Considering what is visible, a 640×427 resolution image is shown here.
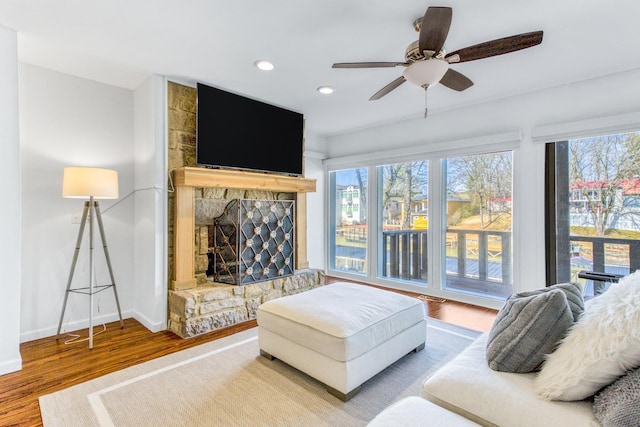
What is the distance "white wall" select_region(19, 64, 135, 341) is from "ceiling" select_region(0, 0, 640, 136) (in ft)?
0.79

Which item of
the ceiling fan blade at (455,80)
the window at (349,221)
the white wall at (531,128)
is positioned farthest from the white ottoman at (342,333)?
the window at (349,221)

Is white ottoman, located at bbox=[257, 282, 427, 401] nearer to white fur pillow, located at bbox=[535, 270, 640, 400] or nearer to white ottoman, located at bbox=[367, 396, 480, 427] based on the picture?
white ottoman, located at bbox=[367, 396, 480, 427]

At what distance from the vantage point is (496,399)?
118 cm

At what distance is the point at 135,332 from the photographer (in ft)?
9.86

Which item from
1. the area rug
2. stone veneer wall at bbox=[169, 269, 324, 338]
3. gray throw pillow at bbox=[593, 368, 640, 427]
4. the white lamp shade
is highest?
the white lamp shade

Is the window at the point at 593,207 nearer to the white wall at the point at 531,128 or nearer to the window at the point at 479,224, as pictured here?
the white wall at the point at 531,128

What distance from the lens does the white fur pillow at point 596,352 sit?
1027 millimetres

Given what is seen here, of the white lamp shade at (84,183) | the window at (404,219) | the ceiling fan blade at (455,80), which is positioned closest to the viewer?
the ceiling fan blade at (455,80)

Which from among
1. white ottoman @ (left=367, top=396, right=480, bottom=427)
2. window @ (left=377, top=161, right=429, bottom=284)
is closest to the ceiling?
window @ (left=377, top=161, right=429, bottom=284)

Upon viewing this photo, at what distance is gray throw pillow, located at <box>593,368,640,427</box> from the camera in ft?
3.02

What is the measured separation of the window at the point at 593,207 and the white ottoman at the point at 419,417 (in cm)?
259

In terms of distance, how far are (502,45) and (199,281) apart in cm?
324

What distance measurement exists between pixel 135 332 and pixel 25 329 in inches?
34.2

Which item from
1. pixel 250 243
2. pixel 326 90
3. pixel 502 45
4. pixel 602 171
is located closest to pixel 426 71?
pixel 502 45
